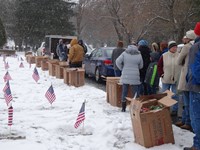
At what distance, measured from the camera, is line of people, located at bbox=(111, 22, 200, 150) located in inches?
222

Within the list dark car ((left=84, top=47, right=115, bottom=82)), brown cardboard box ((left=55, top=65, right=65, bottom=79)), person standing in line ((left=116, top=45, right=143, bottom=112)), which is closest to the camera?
person standing in line ((left=116, top=45, right=143, bottom=112))

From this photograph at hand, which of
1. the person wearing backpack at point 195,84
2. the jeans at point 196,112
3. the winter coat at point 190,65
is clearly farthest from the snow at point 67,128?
the winter coat at point 190,65

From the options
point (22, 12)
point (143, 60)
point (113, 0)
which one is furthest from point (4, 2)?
point (143, 60)

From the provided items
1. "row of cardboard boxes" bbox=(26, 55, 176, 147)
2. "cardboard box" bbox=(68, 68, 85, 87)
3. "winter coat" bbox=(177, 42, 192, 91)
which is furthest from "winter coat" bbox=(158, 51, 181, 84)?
"cardboard box" bbox=(68, 68, 85, 87)

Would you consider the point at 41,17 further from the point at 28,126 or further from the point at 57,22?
the point at 28,126

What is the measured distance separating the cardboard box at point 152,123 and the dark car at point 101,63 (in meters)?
8.47

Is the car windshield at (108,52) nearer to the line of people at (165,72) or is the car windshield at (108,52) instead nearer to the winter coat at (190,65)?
the line of people at (165,72)

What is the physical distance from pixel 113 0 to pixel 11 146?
30.1 meters

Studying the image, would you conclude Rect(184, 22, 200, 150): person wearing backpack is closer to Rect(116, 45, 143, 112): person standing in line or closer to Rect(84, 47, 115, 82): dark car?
Rect(116, 45, 143, 112): person standing in line

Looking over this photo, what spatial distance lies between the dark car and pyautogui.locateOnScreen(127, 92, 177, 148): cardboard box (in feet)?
27.8

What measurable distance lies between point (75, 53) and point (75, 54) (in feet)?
0.20

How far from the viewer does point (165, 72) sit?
830 cm

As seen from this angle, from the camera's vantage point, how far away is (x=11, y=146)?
20.2ft

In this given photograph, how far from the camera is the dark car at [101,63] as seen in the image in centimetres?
1484
